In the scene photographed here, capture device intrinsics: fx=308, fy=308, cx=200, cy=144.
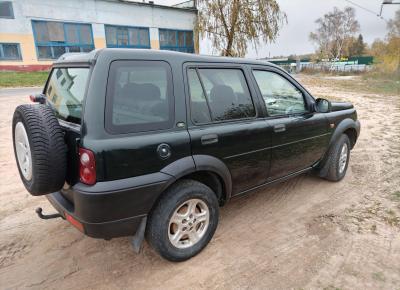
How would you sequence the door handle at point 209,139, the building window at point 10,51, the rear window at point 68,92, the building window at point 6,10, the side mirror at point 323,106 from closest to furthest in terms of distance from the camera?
1. the rear window at point 68,92
2. the door handle at point 209,139
3. the side mirror at point 323,106
4. the building window at point 6,10
5. the building window at point 10,51

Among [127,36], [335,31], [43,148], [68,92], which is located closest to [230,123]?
[68,92]

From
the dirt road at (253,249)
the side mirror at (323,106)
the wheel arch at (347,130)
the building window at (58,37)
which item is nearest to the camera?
the dirt road at (253,249)

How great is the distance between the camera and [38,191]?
7.73 ft

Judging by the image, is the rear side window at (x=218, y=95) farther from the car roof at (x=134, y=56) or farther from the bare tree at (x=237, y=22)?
the bare tree at (x=237, y=22)

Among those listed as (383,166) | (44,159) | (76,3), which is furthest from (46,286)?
(76,3)

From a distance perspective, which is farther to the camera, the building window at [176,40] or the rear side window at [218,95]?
the building window at [176,40]

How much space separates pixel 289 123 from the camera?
11.4 ft

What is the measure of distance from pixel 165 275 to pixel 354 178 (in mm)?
3446

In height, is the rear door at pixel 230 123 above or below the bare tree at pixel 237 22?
below

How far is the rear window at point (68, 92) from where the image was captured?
2.46 metres

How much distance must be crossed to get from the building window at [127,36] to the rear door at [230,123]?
25338mm

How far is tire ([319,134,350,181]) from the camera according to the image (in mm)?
4332

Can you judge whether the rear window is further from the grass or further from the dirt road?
the grass

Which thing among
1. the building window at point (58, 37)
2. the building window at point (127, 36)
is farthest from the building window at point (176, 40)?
the building window at point (58, 37)
